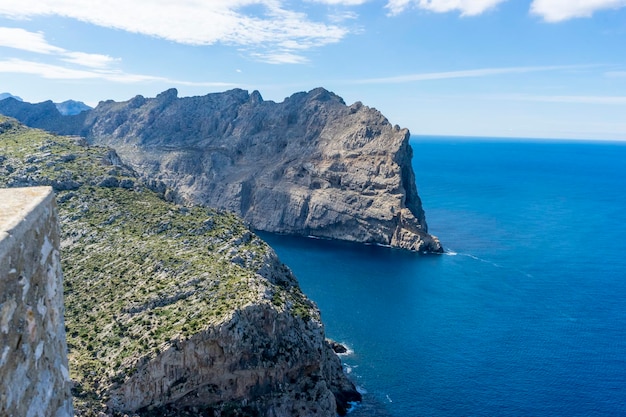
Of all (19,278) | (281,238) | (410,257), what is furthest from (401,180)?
(19,278)

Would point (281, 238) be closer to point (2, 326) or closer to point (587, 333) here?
point (587, 333)

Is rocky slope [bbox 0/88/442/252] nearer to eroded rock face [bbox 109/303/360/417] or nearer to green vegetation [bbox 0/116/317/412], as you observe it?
green vegetation [bbox 0/116/317/412]

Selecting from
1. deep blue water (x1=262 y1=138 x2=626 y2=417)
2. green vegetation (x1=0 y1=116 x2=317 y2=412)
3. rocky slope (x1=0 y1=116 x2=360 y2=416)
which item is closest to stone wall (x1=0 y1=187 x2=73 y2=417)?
rocky slope (x1=0 y1=116 x2=360 y2=416)

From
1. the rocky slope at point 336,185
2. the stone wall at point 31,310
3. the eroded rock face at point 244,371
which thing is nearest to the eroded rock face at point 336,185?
the rocky slope at point 336,185

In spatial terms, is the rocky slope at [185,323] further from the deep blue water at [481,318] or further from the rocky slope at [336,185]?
the rocky slope at [336,185]

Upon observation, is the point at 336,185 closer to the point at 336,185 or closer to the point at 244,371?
the point at 336,185
